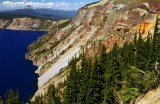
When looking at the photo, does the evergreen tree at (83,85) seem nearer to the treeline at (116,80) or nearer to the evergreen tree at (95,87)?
the treeline at (116,80)

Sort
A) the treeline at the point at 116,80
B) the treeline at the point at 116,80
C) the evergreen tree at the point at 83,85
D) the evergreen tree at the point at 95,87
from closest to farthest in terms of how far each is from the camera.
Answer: the treeline at the point at 116,80 → the treeline at the point at 116,80 → the evergreen tree at the point at 95,87 → the evergreen tree at the point at 83,85

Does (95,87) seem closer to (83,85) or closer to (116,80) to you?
(83,85)

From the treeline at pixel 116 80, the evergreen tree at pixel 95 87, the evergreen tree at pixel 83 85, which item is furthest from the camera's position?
the evergreen tree at pixel 83 85

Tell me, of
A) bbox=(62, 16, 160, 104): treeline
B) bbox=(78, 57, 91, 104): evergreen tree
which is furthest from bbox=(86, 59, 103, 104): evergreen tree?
bbox=(78, 57, 91, 104): evergreen tree

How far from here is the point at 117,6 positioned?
18988cm

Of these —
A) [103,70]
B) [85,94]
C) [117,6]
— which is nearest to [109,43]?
[117,6]

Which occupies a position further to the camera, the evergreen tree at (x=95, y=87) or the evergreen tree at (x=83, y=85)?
the evergreen tree at (x=83, y=85)

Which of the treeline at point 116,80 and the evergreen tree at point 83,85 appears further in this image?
the evergreen tree at point 83,85

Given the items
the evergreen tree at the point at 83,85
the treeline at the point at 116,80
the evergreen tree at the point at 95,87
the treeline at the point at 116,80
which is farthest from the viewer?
the evergreen tree at the point at 83,85

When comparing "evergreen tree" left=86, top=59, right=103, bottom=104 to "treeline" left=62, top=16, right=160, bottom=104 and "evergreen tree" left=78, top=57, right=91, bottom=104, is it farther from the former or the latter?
"evergreen tree" left=78, top=57, right=91, bottom=104

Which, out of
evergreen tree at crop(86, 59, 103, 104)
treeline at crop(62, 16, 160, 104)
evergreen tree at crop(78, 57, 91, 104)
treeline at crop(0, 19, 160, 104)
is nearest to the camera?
treeline at crop(0, 19, 160, 104)

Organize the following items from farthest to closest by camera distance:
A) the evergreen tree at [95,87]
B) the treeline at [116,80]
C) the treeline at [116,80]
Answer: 1. the evergreen tree at [95,87]
2. the treeline at [116,80]
3. the treeline at [116,80]

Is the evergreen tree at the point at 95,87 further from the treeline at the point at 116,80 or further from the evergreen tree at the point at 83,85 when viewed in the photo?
the evergreen tree at the point at 83,85

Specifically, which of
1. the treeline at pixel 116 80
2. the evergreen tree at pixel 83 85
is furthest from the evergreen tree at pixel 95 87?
the evergreen tree at pixel 83 85
